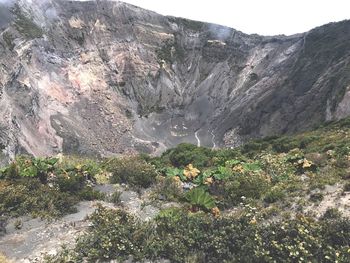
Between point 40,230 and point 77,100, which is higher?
point 40,230

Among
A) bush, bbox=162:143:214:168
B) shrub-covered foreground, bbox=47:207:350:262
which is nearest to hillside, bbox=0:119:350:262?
shrub-covered foreground, bbox=47:207:350:262

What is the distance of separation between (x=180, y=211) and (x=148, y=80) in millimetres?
75560

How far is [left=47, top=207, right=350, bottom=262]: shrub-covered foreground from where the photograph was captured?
10.4 metres

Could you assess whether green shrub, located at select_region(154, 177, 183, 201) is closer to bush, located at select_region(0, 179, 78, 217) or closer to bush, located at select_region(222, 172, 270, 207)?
bush, located at select_region(222, 172, 270, 207)

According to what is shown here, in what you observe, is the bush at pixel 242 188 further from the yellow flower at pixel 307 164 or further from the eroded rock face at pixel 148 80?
the eroded rock face at pixel 148 80

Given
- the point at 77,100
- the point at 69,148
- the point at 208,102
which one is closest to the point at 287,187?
the point at 69,148

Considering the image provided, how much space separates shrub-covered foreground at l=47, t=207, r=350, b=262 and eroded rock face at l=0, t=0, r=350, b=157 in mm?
42885

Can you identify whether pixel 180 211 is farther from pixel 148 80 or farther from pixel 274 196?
pixel 148 80

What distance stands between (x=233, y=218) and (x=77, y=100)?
64.9 meters

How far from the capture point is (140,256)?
1104 centimetres

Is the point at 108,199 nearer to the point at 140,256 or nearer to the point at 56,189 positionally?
the point at 56,189

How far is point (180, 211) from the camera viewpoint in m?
13.5

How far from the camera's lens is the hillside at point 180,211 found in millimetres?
10938

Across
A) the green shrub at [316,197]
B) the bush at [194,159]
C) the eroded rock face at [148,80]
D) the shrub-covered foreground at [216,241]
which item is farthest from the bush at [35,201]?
the eroded rock face at [148,80]
